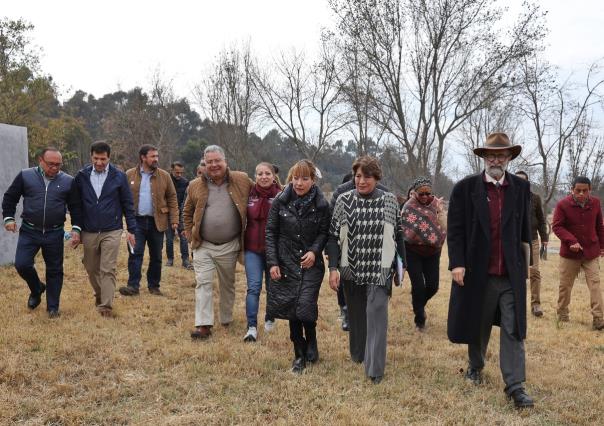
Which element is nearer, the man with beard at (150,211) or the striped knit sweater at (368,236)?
the striped knit sweater at (368,236)

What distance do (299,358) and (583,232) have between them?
4347 millimetres

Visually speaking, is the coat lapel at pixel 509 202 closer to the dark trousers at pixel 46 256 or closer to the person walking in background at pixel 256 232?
the person walking in background at pixel 256 232

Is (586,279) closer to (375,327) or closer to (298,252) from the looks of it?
(375,327)

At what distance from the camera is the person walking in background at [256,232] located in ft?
17.4

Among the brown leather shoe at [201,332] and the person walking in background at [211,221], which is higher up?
the person walking in background at [211,221]

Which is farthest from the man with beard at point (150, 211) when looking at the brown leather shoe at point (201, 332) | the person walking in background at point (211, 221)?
the brown leather shoe at point (201, 332)

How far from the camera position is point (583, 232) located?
662 cm

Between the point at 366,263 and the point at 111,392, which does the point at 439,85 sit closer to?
the point at 366,263

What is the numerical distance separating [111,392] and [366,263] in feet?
7.24

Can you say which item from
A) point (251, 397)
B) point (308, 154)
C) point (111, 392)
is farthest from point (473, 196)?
point (308, 154)

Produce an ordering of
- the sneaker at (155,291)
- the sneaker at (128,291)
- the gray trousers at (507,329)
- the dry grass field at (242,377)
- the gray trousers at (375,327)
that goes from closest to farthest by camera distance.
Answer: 1. the dry grass field at (242,377)
2. the gray trousers at (507,329)
3. the gray trousers at (375,327)
4. the sneaker at (128,291)
5. the sneaker at (155,291)

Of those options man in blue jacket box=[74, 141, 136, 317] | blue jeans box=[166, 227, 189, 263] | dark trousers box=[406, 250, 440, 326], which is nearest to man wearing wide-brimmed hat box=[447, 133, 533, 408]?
dark trousers box=[406, 250, 440, 326]

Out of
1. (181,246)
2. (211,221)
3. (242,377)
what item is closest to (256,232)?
(211,221)

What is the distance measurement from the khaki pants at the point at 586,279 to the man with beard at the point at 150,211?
533 cm
